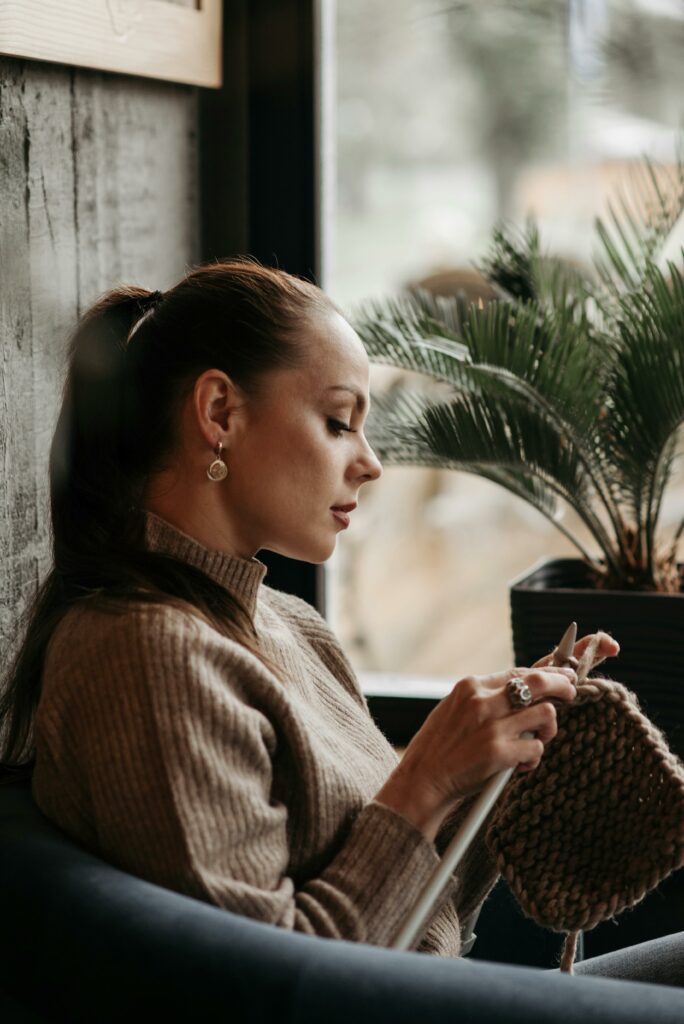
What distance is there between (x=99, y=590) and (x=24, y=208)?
0.75 metres

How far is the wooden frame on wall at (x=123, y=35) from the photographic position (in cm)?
161

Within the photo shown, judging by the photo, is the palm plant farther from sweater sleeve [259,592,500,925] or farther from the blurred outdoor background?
sweater sleeve [259,592,500,925]

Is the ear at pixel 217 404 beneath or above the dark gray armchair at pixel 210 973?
above

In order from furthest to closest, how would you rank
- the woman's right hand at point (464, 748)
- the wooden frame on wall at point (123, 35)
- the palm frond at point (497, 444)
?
the palm frond at point (497, 444)
the wooden frame on wall at point (123, 35)
the woman's right hand at point (464, 748)

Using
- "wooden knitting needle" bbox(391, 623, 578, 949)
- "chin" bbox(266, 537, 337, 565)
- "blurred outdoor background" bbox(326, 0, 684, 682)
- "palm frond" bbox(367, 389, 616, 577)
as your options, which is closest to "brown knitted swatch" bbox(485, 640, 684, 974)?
"wooden knitting needle" bbox(391, 623, 578, 949)

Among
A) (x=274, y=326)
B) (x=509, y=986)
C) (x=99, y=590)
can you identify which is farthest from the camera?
(x=274, y=326)

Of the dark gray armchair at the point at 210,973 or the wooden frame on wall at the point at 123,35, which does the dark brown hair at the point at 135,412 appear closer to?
the dark gray armchair at the point at 210,973

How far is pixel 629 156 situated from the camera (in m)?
2.46

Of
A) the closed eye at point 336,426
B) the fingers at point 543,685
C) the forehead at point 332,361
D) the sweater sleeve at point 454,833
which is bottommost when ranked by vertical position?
the sweater sleeve at point 454,833

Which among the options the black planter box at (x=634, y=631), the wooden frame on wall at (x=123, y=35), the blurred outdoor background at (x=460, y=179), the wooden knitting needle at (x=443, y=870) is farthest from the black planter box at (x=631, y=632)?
the wooden frame on wall at (x=123, y=35)

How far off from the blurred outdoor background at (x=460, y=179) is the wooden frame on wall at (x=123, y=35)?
1.25 feet

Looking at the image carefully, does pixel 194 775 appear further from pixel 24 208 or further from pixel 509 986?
pixel 24 208

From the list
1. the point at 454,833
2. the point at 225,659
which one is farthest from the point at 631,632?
the point at 225,659

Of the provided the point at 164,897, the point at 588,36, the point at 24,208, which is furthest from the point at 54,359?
the point at 588,36
